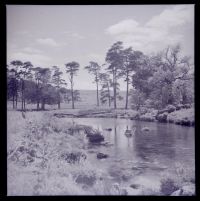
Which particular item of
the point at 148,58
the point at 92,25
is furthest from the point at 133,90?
the point at 92,25

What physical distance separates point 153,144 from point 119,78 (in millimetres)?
1279

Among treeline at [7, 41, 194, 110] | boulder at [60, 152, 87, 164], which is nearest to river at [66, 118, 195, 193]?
boulder at [60, 152, 87, 164]

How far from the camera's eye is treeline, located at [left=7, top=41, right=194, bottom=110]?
488 centimetres

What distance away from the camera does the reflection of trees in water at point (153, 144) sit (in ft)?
15.8

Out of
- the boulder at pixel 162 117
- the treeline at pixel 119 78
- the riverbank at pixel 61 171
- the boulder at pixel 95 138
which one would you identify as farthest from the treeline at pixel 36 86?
the boulder at pixel 162 117

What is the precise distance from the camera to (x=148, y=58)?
492cm

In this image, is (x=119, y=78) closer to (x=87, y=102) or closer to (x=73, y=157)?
(x=87, y=102)

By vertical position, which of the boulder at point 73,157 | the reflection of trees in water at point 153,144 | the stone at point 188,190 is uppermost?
the reflection of trees in water at point 153,144

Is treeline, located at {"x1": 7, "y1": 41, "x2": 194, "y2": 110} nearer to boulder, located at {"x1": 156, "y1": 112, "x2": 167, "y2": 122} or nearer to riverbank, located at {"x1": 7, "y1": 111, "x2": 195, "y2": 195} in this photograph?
boulder, located at {"x1": 156, "y1": 112, "x2": 167, "y2": 122}

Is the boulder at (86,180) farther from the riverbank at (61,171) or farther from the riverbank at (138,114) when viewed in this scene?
the riverbank at (138,114)

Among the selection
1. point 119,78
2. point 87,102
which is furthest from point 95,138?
point 119,78

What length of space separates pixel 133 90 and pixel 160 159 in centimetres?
125

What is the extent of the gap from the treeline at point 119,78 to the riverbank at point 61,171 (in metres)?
0.53

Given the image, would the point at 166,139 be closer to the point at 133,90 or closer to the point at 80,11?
the point at 133,90
